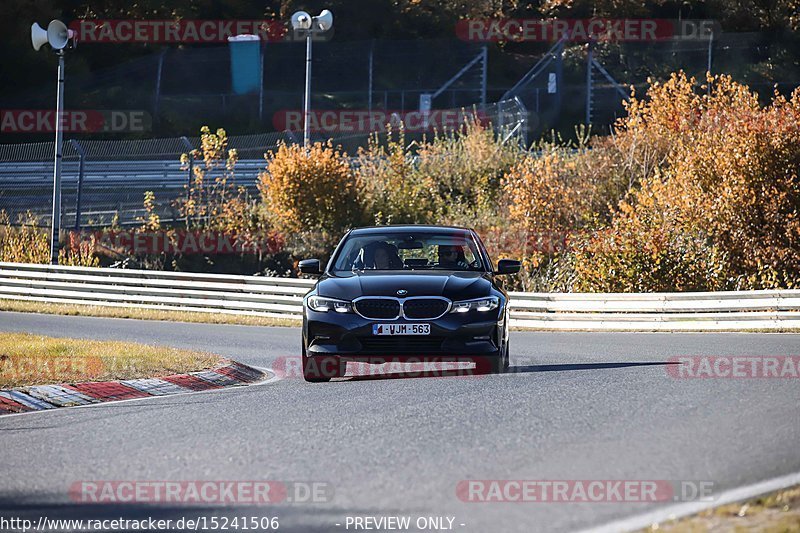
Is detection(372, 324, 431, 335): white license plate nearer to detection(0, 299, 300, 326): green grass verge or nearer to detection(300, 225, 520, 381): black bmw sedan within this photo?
detection(300, 225, 520, 381): black bmw sedan

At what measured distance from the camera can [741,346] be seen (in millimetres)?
17438

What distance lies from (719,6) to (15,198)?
34359mm

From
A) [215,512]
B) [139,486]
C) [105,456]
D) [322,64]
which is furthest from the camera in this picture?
[322,64]

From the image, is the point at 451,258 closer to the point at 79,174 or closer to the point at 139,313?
the point at 139,313

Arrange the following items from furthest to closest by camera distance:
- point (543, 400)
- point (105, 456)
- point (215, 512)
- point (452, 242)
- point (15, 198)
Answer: point (15, 198)
point (452, 242)
point (543, 400)
point (105, 456)
point (215, 512)

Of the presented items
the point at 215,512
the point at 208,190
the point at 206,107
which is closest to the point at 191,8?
the point at 206,107

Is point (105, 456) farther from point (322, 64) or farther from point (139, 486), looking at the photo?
point (322, 64)

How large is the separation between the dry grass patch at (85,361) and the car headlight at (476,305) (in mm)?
3234

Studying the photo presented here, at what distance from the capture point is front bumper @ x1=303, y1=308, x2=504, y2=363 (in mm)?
12664

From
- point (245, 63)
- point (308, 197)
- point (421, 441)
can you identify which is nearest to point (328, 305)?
point (421, 441)

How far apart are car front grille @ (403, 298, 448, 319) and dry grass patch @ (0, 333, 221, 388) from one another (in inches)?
112

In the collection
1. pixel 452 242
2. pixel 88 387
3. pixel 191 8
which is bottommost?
pixel 88 387

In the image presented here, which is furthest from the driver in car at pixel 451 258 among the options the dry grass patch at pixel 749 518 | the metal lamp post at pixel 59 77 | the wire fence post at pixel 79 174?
the wire fence post at pixel 79 174

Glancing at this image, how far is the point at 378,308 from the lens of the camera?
12773 mm
